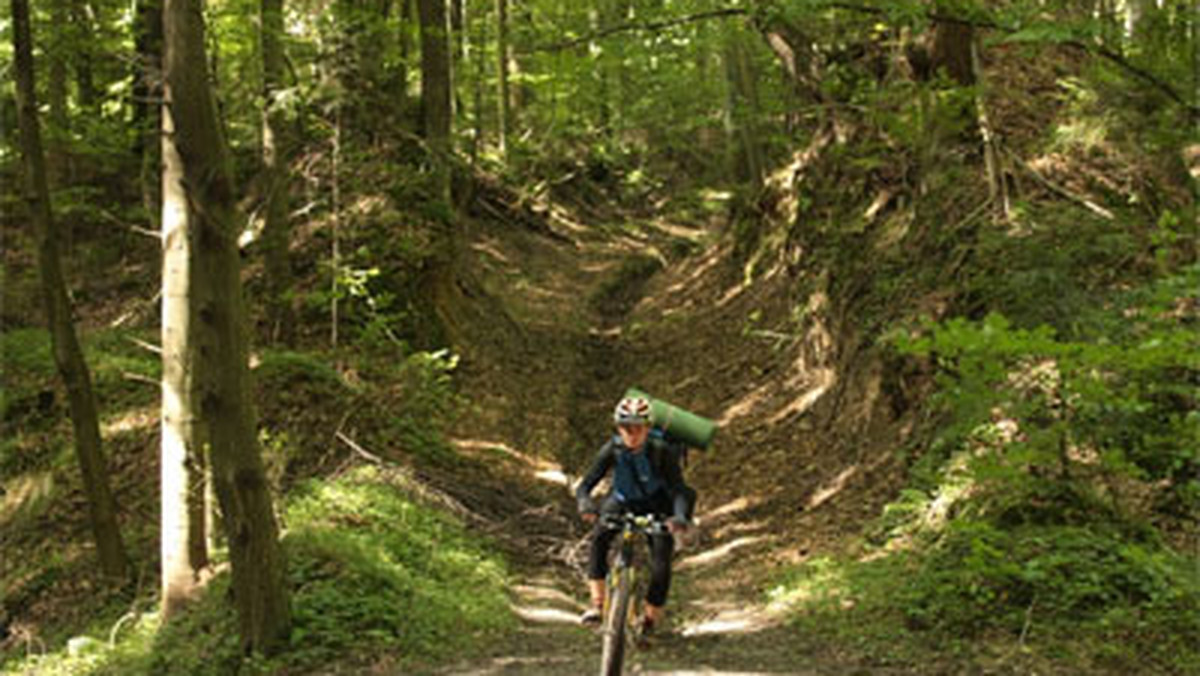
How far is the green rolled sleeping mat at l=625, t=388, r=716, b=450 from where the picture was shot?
23.5ft

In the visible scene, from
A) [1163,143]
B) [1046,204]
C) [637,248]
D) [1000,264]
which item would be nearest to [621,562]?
[1163,143]

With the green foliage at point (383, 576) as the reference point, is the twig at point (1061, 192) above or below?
above

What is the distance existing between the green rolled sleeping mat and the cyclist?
0.10 m

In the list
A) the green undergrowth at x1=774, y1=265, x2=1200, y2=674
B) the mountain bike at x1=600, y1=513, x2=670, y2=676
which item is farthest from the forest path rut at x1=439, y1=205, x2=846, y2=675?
the green undergrowth at x1=774, y1=265, x2=1200, y2=674

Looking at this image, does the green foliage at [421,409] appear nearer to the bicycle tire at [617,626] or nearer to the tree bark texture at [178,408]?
the tree bark texture at [178,408]

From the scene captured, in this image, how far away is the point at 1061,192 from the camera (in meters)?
11.1

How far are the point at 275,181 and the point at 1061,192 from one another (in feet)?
32.9

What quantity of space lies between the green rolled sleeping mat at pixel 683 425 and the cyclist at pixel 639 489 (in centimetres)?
10

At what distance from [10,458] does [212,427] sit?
8077mm

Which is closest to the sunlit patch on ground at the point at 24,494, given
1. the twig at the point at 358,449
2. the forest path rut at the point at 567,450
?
the twig at the point at 358,449

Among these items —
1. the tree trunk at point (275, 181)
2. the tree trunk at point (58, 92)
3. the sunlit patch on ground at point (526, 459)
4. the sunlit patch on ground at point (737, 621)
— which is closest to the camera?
the sunlit patch on ground at point (737, 621)

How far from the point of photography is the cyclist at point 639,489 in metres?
7.00

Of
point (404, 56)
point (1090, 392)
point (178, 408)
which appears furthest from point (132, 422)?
point (1090, 392)

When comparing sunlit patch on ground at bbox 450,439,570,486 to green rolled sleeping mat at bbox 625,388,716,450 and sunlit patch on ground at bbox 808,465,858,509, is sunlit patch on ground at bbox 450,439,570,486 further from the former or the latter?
green rolled sleeping mat at bbox 625,388,716,450
